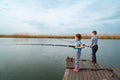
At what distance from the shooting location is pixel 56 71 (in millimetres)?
Result: 10445

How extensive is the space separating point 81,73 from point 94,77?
0.75 meters

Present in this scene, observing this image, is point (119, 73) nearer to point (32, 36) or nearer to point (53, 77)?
point (53, 77)

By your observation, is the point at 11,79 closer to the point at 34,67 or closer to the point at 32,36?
the point at 34,67

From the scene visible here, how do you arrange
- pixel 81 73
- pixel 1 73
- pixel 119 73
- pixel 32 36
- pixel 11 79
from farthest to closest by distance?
pixel 32 36
pixel 1 73
pixel 11 79
pixel 81 73
pixel 119 73

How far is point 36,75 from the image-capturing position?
383 inches

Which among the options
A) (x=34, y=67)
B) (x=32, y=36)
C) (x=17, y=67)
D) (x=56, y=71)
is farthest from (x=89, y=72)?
(x=32, y=36)

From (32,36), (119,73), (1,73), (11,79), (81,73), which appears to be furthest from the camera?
(32,36)

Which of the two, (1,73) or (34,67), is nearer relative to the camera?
(1,73)

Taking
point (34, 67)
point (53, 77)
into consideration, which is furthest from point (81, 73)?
point (34, 67)

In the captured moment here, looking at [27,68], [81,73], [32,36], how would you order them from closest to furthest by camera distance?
[81,73] < [27,68] < [32,36]

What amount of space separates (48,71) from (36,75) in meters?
0.93

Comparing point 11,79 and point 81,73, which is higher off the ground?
point 81,73

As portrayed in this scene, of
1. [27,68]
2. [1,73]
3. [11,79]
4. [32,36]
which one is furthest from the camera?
[32,36]

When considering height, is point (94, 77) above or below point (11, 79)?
above
